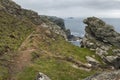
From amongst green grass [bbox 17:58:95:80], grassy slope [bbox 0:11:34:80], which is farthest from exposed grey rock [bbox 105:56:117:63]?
grassy slope [bbox 0:11:34:80]

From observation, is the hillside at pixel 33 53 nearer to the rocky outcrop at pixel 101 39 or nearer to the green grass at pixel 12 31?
the green grass at pixel 12 31

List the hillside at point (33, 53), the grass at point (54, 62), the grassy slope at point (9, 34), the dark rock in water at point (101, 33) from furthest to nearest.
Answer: the dark rock in water at point (101, 33), the grassy slope at point (9, 34), the hillside at point (33, 53), the grass at point (54, 62)

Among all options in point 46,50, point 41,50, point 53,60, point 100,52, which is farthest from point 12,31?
point 100,52

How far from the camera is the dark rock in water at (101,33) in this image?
100375 millimetres

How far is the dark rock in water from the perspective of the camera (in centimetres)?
10038

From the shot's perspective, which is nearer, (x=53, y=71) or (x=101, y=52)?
(x=53, y=71)

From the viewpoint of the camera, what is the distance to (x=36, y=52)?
259ft

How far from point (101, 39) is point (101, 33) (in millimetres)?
1840

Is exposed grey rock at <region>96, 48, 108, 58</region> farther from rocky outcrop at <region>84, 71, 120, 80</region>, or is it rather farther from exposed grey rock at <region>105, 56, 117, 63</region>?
rocky outcrop at <region>84, 71, 120, 80</region>

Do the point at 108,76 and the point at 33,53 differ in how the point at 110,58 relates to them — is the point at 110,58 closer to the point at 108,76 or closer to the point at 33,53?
the point at 33,53

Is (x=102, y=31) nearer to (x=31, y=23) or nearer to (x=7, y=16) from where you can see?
(x=31, y=23)

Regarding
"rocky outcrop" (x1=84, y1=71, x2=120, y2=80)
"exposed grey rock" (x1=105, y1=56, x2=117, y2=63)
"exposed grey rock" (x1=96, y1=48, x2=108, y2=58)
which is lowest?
"exposed grey rock" (x1=105, y1=56, x2=117, y2=63)

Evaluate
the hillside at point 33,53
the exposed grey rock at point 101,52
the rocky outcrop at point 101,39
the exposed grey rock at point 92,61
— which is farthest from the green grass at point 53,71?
the rocky outcrop at point 101,39

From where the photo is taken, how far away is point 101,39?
101812 mm
